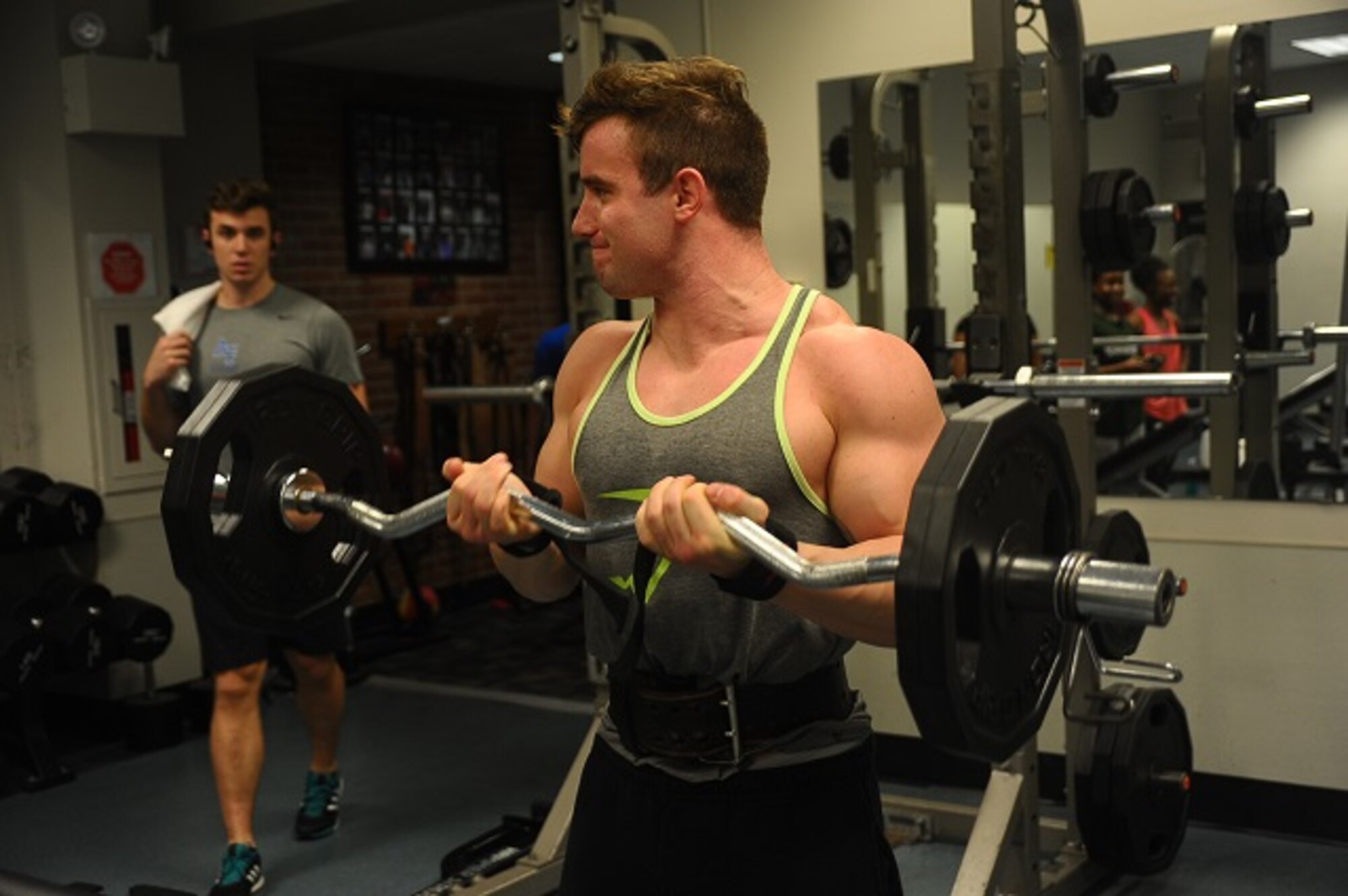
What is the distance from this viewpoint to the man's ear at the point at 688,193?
5.32 ft

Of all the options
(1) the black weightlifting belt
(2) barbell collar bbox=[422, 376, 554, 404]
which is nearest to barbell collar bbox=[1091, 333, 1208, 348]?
(2) barbell collar bbox=[422, 376, 554, 404]

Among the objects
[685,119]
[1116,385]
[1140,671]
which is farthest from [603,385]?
[1140,671]

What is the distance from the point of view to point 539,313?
724cm

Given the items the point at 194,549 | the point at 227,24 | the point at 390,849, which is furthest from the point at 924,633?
the point at 227,24

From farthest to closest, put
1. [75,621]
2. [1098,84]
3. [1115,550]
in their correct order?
[75,621], [1098,84], [1115,550]

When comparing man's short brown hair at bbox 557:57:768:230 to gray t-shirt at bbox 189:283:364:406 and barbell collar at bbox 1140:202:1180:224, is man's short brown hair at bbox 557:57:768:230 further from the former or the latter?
gray t-shirt at bbox 189:283:364:406

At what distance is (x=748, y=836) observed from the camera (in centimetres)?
163

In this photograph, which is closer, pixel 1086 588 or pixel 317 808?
pixel 1086 588

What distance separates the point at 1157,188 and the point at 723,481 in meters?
2.44

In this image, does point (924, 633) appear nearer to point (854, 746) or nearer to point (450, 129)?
point (854, 746)

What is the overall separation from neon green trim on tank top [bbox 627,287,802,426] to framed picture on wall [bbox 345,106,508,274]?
4.86 metres

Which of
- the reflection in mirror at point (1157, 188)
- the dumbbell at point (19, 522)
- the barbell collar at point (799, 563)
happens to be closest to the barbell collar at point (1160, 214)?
the reflection in mirror at point (1157, 188)

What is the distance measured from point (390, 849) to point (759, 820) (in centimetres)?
225

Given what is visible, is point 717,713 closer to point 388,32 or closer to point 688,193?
point 688,193
